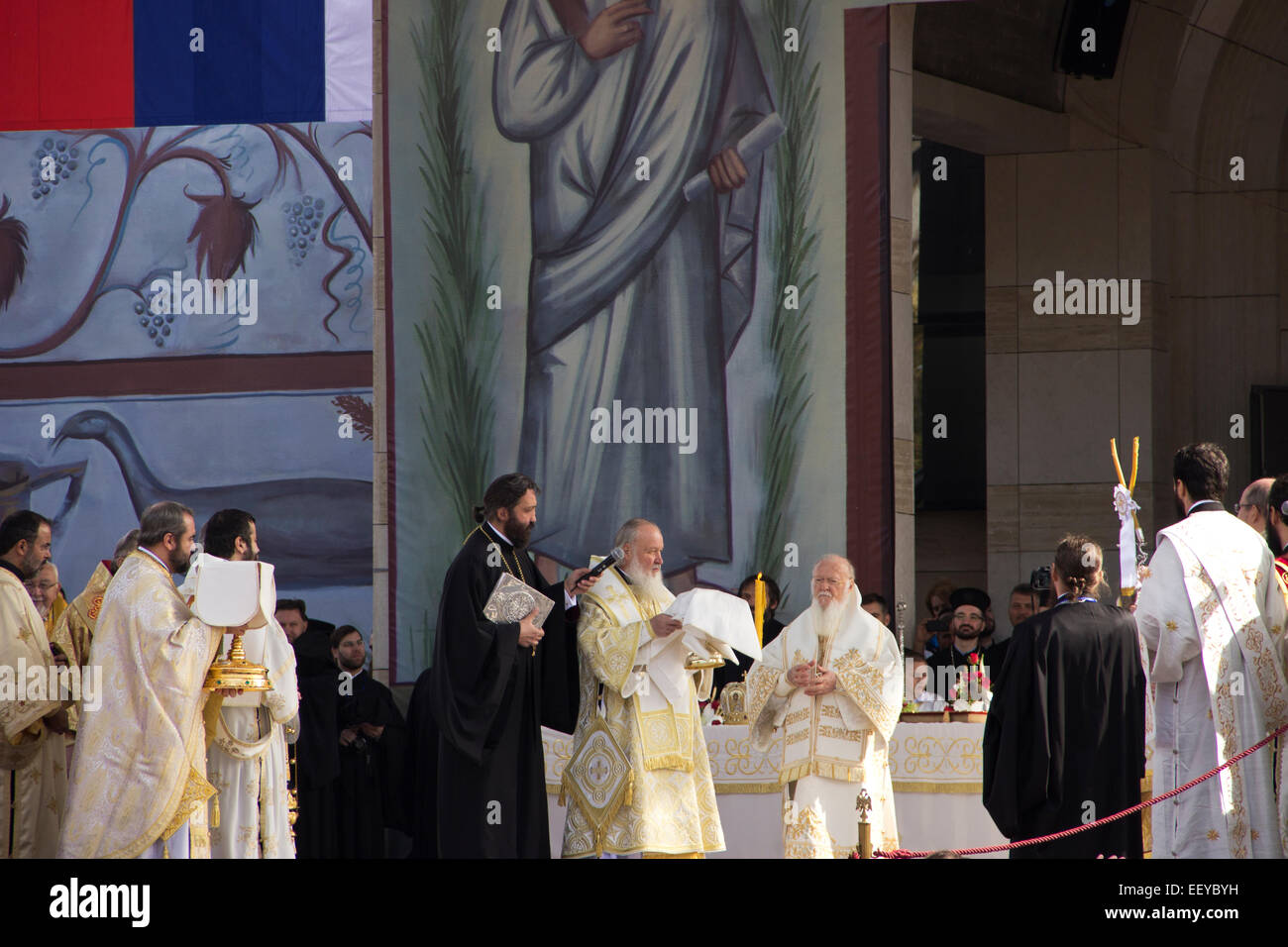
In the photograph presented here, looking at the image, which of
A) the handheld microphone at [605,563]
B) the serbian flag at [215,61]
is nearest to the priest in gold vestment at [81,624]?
the handheld microphone at [605,563]

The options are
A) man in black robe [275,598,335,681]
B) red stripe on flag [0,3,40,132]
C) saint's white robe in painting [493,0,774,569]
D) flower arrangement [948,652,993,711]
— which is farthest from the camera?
red stripe on flag [0,3,40,132]

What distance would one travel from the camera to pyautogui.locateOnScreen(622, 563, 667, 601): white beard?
879cm

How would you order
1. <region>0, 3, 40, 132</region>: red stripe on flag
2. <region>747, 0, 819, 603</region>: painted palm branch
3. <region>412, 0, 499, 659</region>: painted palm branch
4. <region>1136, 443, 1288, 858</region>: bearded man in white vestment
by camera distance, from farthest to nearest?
<region>0, 3, 40, 132</region>: red stripe on flag, <region>412, 0, 499, 659</region>: painted palm branch, <region>747, 0, 819, 603</region>: painted palm branch, <region>1136, 443, 1288, 858</region>: bearded man in white vestment

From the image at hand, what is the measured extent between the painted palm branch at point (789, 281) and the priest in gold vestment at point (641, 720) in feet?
11.1

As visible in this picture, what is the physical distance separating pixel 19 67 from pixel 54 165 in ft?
8.48

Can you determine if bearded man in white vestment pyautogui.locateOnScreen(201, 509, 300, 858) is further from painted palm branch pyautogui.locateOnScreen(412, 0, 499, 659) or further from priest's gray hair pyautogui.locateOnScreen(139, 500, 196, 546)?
painted palm branch pyautogui.locateOnScreen(412, 0, 499, 659)

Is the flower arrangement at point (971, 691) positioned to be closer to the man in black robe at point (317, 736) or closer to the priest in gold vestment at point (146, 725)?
the man in black robe at point (317, 736)

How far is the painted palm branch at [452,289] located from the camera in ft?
40.8

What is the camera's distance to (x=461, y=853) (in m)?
8.22

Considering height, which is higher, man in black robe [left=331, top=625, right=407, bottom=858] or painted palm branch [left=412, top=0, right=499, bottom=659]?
painted palm branch [left=412, top=0, right=499, bottom=659]

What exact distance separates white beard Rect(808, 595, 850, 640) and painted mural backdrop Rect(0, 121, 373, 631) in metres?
7.53

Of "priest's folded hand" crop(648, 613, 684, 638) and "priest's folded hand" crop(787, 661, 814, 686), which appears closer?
"priest's folded hand" crop(648, 613, 684, 638)

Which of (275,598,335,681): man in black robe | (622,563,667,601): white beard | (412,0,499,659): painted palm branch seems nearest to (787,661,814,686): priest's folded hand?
(622,563,667,601): white beard

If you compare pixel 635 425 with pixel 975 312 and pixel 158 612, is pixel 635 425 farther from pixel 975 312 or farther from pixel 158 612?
pixel 975 312
